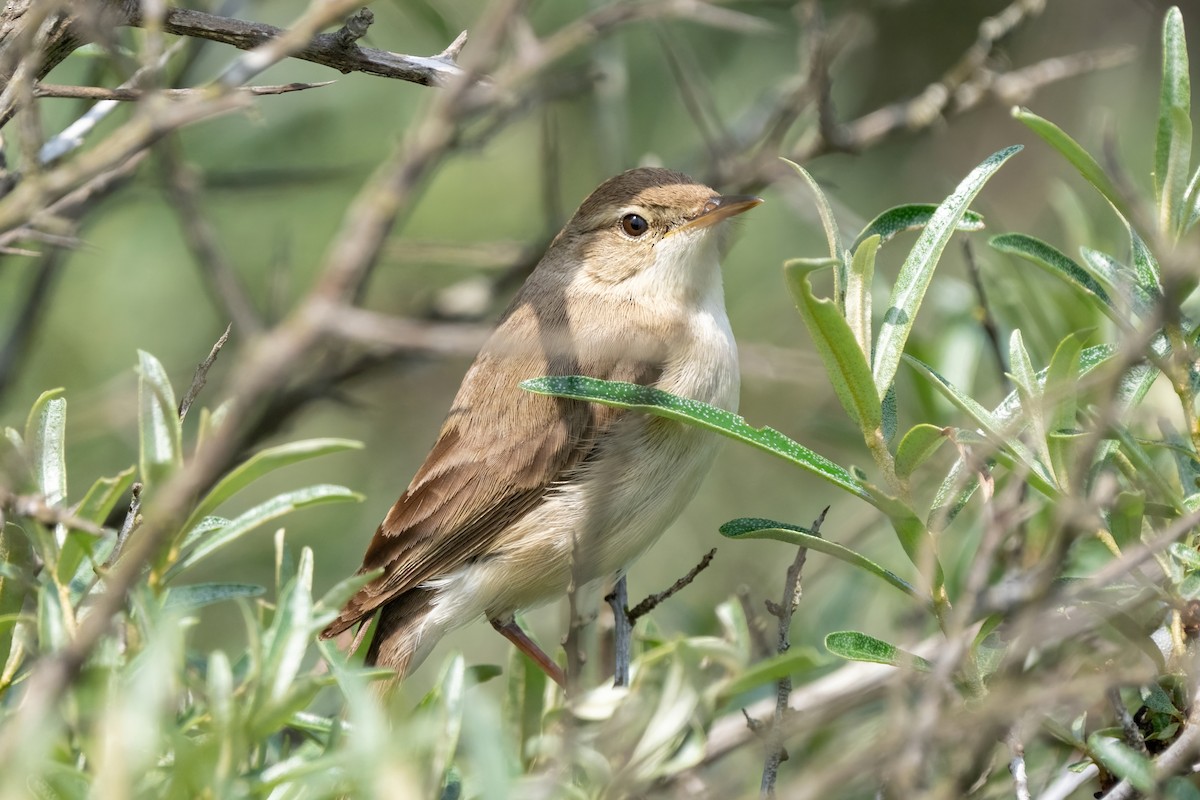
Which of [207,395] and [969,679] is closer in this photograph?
[969,679]

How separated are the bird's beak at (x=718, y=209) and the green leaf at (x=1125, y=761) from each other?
6.57 feet

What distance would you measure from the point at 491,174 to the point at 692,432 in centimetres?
355

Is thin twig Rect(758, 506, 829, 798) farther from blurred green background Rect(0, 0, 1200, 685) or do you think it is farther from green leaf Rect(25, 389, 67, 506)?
blurred green background Rect(0, 0, 1200, 685)

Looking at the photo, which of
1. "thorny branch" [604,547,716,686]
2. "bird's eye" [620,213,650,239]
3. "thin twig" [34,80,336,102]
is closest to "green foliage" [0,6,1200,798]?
"thorny branch" [604,547,716,686]

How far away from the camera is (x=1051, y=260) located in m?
2.63

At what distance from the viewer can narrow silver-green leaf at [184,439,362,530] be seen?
202cm

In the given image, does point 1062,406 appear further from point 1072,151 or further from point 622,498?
point 622,498

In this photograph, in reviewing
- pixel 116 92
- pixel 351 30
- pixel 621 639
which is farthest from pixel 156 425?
pixel 621 639

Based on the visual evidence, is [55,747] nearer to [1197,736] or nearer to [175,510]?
[175,510]

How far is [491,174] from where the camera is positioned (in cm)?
663

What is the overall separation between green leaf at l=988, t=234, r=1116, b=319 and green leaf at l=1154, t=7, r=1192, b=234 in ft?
0.60

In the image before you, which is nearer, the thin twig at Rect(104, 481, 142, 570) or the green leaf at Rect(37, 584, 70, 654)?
the green leaf at Rect(37, 584, 70, 654)

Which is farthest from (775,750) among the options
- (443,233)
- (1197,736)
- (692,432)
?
(443,233)

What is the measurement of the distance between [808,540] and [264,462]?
3.20 ft
